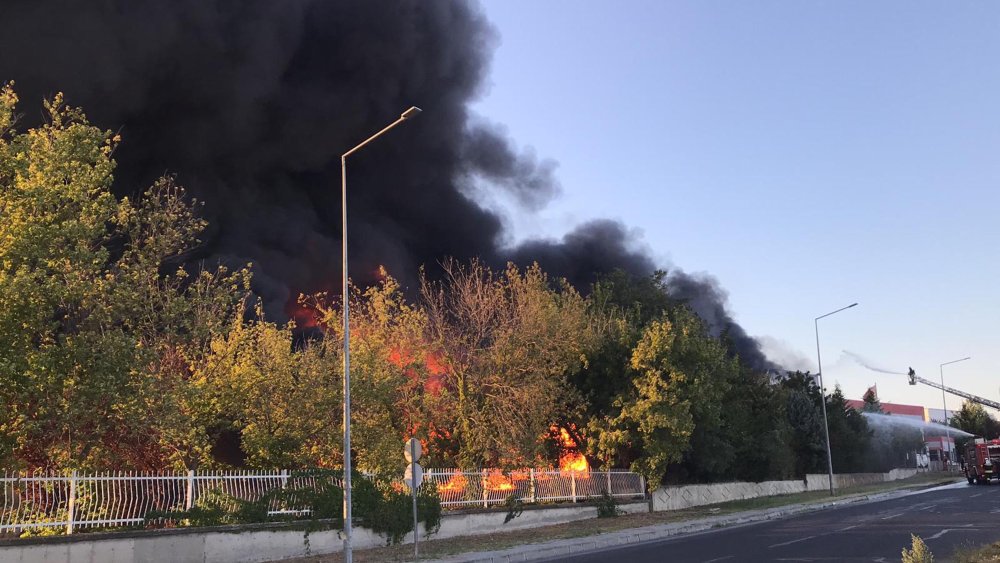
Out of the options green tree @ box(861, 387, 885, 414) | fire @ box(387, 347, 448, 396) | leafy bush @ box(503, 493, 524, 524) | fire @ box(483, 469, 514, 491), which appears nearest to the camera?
leafy bush @ box(503, 493, 524, 524)

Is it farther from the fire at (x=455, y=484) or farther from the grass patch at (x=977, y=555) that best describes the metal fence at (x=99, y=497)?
the grass patch at (x=977, y=555)

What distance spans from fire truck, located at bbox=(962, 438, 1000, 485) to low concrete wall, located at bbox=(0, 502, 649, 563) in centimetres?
4488

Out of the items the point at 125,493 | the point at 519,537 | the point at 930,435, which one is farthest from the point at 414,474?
the point at 930,435

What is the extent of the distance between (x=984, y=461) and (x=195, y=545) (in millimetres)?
53493

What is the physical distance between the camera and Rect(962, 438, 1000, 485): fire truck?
52.1m

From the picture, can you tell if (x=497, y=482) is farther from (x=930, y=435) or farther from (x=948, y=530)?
(x=930, y=435)

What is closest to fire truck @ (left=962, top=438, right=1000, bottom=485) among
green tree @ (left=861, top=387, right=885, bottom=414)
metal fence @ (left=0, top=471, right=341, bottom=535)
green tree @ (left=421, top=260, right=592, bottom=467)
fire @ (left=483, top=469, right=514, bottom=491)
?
green tree @ (left=421, top=260, right=592, bottom=467)

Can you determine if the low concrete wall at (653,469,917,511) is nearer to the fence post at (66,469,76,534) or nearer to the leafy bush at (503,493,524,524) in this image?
the leafy bush at (503,493,524,524)

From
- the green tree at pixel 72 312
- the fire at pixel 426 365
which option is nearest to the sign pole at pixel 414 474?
the green tree at pixel 72 312

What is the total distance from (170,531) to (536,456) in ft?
53.3

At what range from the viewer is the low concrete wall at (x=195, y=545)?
13.5m

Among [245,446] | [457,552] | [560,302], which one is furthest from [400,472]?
[560,302]

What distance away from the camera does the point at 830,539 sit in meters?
18.9

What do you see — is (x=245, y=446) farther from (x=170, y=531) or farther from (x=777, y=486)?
(x=777, y=486)
